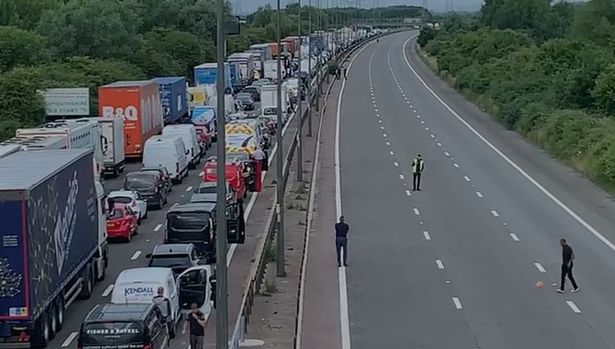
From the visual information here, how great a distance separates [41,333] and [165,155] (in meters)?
26.0

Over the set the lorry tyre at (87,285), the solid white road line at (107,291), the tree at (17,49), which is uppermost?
the tree at (17,49)

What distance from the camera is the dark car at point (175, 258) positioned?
29.4 metres

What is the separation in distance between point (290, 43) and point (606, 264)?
107m

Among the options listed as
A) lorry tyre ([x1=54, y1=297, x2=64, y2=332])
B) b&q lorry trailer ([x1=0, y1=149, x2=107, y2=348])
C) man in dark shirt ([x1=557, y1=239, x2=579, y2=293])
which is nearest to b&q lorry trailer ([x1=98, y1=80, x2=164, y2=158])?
b&q lorry trailer ([x1=0, y1=149, x2=107, y2=348])

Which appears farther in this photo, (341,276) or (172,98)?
(172,98)

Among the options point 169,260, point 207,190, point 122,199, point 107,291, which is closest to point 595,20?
point 207,190

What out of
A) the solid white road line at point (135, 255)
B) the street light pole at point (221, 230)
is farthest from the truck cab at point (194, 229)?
the street light pole at point (221, 230)

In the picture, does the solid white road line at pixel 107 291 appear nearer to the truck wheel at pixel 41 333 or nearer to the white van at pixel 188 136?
the truck wheel at pixel 41 333

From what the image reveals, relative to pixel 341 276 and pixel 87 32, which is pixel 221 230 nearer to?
pixel 341 276

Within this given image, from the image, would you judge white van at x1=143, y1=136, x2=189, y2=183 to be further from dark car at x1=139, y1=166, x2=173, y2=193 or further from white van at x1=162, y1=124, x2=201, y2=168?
white van at x1=162, y1=124, x2=201, y2=168

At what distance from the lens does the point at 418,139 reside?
6825cm

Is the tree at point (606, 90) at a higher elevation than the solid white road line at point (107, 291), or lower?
higher

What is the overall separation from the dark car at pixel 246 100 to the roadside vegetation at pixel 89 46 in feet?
20.2

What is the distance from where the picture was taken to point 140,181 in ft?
145
